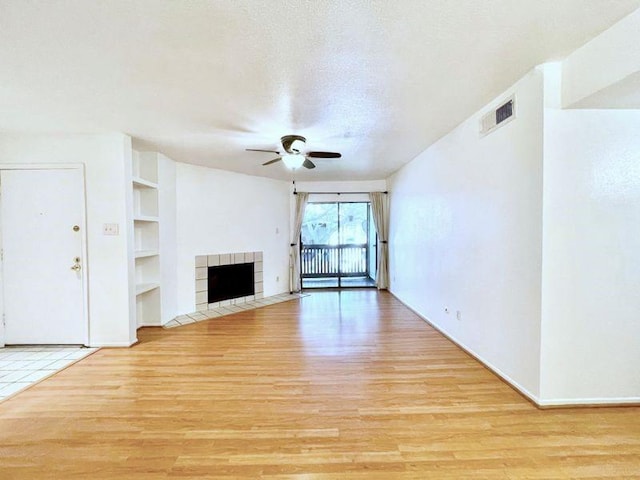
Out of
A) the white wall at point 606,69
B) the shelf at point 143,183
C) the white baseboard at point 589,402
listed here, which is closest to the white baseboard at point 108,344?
the shelf at point 143,183

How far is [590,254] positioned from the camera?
2.07 m

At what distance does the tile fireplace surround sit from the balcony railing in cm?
176

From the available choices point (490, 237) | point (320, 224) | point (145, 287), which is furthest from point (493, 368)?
point (320, 224)

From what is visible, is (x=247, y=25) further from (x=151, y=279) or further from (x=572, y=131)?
(x=151, y=279)

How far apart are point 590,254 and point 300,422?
7.69 feet

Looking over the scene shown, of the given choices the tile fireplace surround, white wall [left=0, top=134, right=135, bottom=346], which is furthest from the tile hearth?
white wall [left=0, top=134, right=135, bottom=346]

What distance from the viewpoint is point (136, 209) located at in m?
3.99

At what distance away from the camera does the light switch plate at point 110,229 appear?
3365mm

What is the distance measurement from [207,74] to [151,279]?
3.13 meters

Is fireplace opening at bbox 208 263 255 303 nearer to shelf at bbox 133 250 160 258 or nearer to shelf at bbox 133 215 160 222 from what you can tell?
shelf at bbox 133 250 160 258

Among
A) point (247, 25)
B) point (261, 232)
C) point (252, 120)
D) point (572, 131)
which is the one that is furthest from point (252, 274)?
point (572, 131)

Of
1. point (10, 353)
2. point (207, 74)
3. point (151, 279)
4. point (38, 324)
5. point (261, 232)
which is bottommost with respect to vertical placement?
point (10, 353)

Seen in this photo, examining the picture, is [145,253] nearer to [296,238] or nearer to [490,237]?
[296,238]

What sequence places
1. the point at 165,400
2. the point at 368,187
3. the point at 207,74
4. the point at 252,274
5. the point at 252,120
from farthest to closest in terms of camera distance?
the point at 368,187, the point at 252,274, the point at 252,120, the point at 165,400, the point at 207,74
